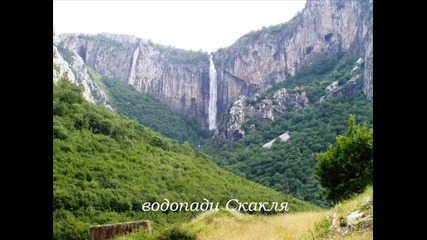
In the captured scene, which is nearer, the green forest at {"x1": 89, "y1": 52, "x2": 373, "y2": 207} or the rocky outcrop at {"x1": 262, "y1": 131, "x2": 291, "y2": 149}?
the green forest at {"x1": 89, "y1": 52, "x2": 373, "y2": 207}

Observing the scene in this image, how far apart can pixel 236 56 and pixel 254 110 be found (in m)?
25.8

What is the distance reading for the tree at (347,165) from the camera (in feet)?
44.9

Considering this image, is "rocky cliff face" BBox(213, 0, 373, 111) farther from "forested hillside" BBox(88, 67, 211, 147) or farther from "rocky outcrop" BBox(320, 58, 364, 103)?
"rocky outcrop" BBox(320, 58, 364, 103)

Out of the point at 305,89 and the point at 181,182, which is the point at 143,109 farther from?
the point at 181,182

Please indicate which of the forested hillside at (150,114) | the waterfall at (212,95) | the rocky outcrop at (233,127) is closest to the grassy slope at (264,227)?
the rocky outcrop at (233,127)

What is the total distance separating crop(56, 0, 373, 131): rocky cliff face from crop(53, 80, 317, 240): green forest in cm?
2934

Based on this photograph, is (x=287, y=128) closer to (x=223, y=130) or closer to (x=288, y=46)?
(x=223, y=130)

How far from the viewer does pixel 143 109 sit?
45.3 metres

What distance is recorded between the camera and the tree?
539 inches

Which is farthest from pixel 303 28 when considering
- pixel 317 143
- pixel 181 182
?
pixel 181 182

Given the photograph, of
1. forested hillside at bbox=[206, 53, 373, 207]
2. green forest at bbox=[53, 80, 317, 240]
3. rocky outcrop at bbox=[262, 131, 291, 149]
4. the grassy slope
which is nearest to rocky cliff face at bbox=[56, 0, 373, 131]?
forested hillside at bbox=[206, 53, 373, 207]

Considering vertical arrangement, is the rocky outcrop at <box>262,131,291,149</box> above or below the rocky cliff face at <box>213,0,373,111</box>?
below

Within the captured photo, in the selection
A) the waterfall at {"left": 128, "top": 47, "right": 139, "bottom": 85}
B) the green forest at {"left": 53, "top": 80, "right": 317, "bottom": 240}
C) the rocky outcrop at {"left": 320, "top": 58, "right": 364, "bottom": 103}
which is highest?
the waterfall at {"left": 128, "top": 47, "right": 139, "bottom": 85}
